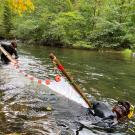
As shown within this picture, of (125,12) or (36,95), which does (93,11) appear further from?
(36,95)

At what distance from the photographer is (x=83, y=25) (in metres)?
50.4

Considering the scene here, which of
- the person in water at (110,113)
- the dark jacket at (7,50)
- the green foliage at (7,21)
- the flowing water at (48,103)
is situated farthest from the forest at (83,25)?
the person in water at (110,113)

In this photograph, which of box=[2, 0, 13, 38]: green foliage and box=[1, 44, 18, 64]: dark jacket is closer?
box=[1, 44, 18, 64]: dark jacket

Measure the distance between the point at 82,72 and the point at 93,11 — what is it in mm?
32152

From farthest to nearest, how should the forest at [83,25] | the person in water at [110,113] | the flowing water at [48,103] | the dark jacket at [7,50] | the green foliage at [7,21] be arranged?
the green foliage at [7,21] → the forest at [83,25] → the dark jacket at [7,50] → the person in water at [110,113] → the flowing water at [48,103]

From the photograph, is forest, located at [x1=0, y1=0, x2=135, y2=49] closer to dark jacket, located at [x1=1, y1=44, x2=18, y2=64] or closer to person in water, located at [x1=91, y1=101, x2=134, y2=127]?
dark jacket, located at [x1=1, y1=44, x2=18, y2=64]

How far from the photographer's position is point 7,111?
10500 mm

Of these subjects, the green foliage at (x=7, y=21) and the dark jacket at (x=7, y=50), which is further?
the green foliage at (x=7, y=21)

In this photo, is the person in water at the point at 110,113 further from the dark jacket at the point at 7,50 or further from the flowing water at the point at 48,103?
the dark jacket at the point at 7,50

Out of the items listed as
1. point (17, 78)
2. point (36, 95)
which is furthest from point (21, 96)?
point (17, 78)

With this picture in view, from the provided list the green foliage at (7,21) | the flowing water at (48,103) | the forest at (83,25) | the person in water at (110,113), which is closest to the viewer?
the flowing water at (48,103)

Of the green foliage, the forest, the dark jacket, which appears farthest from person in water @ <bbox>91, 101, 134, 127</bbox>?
the green foliage

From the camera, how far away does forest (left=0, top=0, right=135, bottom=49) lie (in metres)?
45.6

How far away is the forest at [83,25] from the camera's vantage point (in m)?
45.6
